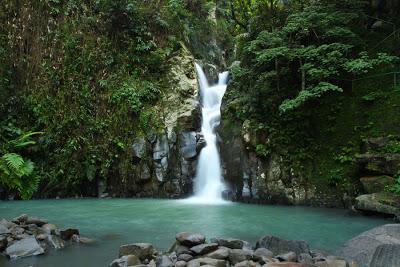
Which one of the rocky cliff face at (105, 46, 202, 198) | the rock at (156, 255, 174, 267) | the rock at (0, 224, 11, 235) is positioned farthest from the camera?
the rocky cliff face at (105, 46, 202, 198)

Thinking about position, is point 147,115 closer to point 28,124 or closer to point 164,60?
point 164,60

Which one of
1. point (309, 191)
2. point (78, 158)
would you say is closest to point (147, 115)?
point (78, 158)

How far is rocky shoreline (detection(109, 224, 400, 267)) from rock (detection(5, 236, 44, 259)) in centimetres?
141

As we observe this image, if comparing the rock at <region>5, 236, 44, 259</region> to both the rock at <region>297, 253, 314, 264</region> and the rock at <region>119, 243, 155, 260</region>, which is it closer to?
the rock at <region>119, 243, 155, 260</region>

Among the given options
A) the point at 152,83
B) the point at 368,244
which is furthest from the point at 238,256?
the point at 152,83

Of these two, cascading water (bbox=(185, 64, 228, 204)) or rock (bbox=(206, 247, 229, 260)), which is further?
cascading water (bbox=(185, 64, 228, 204))

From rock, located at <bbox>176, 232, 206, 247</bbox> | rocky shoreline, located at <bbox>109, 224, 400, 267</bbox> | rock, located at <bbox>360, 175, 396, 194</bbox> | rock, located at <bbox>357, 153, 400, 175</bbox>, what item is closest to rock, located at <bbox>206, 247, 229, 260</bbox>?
rocky shoreline, located at <bbox>109, 224, 400, 267</bbox>

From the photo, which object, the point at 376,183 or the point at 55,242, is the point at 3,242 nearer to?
the point at 55,242

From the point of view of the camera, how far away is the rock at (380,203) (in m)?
8.08

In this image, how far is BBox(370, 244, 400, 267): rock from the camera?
4.68 m

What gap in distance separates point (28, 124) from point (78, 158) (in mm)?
2367

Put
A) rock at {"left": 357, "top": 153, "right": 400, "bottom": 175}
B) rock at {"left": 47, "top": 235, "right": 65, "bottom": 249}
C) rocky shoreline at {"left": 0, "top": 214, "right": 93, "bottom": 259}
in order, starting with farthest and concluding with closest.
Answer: rock at {"left": 357, "top": 153, "right": 400, "bottom": 175} → rock at {"left": 47, "top": 235, "right": 65, "bottom": 249} → rocky shoreline at {"left": 0, "top": 214, "right": 93, "bottom": 259}

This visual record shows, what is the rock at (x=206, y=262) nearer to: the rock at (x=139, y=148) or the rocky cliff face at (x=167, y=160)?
the rocky cliff face at (x=167, y=160)

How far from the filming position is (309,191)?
10484 mm
